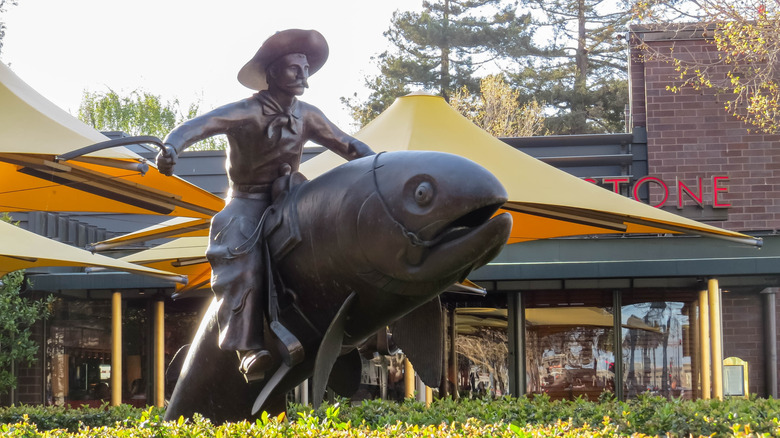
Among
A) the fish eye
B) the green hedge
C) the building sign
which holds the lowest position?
the green hedge

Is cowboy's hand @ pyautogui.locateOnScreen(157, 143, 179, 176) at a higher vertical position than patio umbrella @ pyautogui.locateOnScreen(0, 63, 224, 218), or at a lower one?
lower

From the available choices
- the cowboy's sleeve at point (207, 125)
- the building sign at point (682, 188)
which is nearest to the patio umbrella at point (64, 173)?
the cowboy's sleeve at point (207, 125)

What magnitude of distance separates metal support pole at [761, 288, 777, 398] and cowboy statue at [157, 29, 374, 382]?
1318 cm

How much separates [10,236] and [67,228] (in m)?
7.20

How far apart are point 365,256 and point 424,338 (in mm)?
626

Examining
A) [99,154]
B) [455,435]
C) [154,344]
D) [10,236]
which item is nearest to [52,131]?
[99,154]

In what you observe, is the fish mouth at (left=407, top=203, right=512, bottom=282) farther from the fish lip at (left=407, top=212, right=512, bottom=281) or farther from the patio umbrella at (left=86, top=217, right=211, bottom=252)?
the patio umbrella at (left=86, top=217, right=211, bottom=252)

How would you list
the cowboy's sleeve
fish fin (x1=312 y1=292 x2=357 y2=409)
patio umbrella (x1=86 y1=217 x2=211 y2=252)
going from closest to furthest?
fish fin (x1=312 y1=292 x2=357 y2=409), the cowboy's sleeve, patio umbrella (x1=86 y1=217 x2=211 y2=252)

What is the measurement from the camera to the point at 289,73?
433cm

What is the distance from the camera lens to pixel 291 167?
14.5ft

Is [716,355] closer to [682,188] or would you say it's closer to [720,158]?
[682,188]

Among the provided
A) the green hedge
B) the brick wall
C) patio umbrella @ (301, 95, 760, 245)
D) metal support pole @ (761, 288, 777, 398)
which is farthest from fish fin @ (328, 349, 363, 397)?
metal support pole @ (761, 288, 777, 398)

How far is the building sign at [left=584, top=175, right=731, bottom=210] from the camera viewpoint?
16.4 m

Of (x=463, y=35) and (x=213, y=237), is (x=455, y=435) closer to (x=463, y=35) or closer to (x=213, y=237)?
(x=213, y=237)
